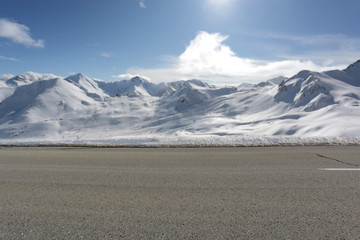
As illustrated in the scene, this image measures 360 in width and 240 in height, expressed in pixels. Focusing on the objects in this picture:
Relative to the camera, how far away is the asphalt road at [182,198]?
3.05 m

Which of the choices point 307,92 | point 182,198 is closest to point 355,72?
point 307,92

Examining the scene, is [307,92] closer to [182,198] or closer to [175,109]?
[175,109]

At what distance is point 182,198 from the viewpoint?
13.3 ft

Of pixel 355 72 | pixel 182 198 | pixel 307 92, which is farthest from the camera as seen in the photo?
pixel 355 72


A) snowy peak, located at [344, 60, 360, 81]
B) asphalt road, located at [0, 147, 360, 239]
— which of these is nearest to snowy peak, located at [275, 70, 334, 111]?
snowy peak, located at [344, 60, 360, 81]

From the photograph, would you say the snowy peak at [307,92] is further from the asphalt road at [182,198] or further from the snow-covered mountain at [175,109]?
the asphalt road at [182,198]

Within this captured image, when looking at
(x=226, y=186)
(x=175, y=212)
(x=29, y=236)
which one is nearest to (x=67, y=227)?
(x=29, y=236)

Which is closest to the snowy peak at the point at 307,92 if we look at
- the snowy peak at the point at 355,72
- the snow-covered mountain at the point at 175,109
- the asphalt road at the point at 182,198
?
the snow-covered mountain at the point at 175,109

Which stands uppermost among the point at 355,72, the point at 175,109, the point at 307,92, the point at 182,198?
the point at 355,72

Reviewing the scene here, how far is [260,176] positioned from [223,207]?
6.21 feet

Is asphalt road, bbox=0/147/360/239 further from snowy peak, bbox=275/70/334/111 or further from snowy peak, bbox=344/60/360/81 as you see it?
snowy peak, bbox=344/60/360/81

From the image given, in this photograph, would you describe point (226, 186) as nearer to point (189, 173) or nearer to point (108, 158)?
point (189, 173)

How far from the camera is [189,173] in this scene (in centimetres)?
550

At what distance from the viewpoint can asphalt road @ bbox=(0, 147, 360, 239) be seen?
3.05m
